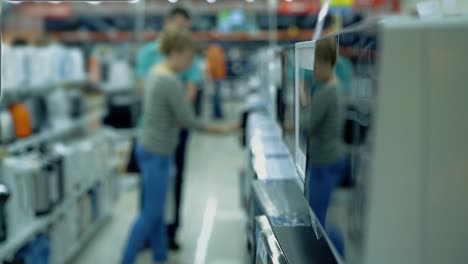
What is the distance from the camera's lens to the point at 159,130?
11.4 feet

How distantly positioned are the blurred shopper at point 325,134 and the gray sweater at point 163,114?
204 cm

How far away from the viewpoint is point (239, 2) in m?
11.4

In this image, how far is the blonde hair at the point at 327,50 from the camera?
47.5 inches

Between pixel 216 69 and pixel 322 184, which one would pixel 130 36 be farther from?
pixel 322 184

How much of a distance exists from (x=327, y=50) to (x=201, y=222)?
3.99 meters

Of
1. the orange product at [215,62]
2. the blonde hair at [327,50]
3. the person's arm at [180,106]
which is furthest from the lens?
the orange product at [215,62]

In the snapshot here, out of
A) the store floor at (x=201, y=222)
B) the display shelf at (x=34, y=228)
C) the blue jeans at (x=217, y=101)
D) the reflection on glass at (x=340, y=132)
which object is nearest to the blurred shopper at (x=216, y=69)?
the blue jeans at (x=217, y=101)

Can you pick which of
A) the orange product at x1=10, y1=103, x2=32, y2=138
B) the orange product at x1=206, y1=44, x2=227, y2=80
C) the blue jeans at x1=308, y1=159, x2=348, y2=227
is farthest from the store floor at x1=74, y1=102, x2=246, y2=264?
the orange product at x1=206, y1=44, x2=227, y2=80

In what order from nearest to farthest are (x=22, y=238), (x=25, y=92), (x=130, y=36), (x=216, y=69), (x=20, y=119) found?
(x=22, y=238)
(x=20, y=119)
(x=25, y=92)
(x=216, y=69)
(x=130, y=36)

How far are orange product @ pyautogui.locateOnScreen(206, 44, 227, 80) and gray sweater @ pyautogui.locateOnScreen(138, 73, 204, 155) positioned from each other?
7.50 metres

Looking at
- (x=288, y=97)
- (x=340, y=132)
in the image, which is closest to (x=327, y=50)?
(x=340, y=132)

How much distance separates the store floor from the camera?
14.0ft

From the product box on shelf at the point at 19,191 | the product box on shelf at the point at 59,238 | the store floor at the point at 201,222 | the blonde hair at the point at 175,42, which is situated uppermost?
the blonde hair at the point at 175,42

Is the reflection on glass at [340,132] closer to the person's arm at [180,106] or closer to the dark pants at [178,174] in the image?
the person's arm at [180,106]
